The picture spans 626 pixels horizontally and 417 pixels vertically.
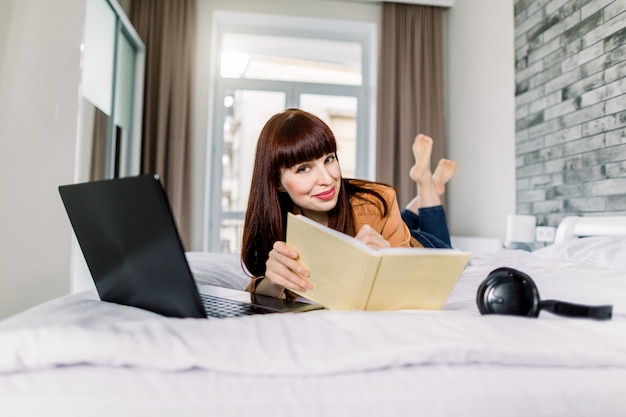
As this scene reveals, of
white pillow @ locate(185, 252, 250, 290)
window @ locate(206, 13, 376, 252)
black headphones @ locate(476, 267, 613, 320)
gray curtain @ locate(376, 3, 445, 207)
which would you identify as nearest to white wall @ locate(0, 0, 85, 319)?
white pillow @ locate(185, 252, 250, 290)

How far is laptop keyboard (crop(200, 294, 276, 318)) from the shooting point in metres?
0.81

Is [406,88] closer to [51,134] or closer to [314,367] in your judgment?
[51,134]

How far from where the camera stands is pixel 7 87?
5.35 ft

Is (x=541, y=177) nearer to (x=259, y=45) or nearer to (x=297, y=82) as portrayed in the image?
(x=297, y=82)

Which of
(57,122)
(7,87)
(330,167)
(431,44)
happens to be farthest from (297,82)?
(330,167)

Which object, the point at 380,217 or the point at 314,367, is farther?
the point at 380,217

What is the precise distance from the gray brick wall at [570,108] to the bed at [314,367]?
5.97 ft

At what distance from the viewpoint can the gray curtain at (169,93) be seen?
3.74 meters

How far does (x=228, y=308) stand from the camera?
0.87 metres

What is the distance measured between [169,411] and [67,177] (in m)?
1.86

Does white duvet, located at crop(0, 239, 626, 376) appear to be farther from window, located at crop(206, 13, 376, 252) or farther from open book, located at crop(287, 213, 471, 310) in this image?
window, located at crop(206, 13, 376, 252)

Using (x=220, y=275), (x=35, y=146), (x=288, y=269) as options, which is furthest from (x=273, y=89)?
(x=288, y=269)

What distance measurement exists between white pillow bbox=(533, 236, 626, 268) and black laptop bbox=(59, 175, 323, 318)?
112cm

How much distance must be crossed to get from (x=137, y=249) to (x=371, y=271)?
1.11 ft
